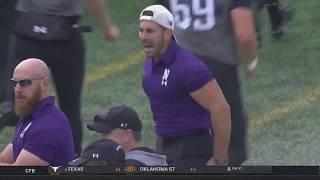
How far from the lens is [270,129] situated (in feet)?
13.1

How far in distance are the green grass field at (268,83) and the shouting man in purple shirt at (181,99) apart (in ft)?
1.48

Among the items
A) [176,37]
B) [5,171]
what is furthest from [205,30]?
[5,171]

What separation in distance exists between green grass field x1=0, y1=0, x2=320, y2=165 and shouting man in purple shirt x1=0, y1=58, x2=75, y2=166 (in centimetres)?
61

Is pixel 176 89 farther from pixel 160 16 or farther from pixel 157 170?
pixel 157 170

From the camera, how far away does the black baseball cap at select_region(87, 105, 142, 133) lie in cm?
303

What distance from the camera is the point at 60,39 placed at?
3.34 m

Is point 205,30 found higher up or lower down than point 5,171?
higher up

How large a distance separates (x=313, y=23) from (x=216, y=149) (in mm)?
1139

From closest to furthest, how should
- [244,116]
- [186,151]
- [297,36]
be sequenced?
[186,151]
[244,116]
[297,36]

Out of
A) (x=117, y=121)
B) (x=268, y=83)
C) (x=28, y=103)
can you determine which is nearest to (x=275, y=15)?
(x=268, y=83)

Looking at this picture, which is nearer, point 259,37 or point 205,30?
point 205,30

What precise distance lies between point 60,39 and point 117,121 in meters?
0.44

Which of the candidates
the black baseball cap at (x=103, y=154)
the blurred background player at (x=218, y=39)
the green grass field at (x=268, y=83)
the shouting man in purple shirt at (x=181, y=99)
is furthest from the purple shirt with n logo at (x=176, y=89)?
the green grass field at (x=268, y=83)

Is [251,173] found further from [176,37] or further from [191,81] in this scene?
[176,37]
